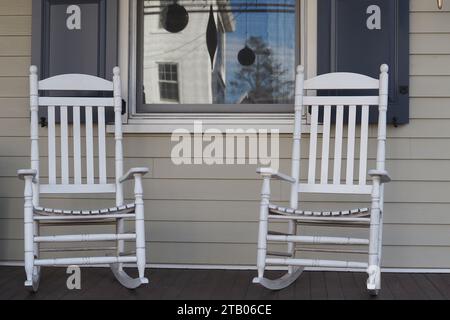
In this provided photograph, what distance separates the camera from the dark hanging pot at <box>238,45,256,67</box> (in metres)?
4.01

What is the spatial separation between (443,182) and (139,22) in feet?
6.27

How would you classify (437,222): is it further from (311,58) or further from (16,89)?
(16,89)

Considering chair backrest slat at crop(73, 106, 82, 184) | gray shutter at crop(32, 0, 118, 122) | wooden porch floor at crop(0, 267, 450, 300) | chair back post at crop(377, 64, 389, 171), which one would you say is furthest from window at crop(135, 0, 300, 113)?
wooden porch floor at crop(0, 267, 450, 300)

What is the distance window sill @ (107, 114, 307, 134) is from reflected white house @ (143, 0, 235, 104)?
0.55 feet

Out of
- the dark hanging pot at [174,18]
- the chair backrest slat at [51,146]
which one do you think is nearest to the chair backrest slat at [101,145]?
the chair backrest slat at [51,146]

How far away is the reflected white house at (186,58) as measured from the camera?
400 cm

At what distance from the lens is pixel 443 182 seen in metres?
3.73

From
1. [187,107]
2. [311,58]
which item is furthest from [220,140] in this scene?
[311,58]

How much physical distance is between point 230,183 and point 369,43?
106cm

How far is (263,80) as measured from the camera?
399 centimetres

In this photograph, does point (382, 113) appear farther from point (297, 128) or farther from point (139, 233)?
point (139, 233)

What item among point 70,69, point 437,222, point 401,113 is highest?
point 70,69

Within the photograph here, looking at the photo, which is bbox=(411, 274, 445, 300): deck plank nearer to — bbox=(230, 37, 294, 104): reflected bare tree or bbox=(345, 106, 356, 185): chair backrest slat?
bbox=(345, 106, 356, 185): chair backrest slat

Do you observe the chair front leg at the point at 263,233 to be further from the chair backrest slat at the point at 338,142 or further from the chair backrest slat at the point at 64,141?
the chair backrest slat at the point at 64,141
